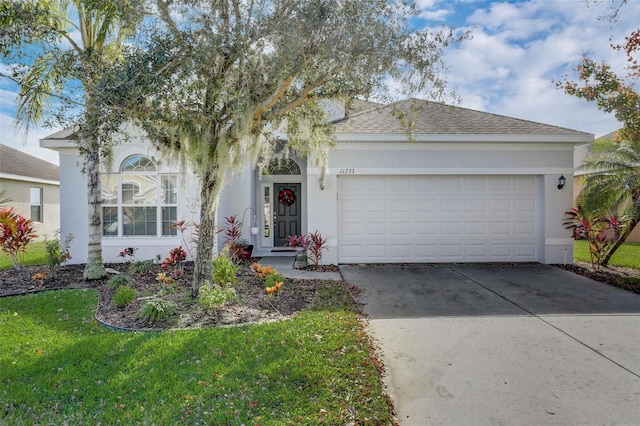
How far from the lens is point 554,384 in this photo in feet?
10.1

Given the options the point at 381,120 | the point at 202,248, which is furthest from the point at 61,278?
the point at 381,120

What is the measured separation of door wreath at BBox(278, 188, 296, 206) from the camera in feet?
35.7

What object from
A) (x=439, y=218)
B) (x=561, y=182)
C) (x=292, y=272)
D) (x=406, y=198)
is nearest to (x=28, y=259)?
(x=292, y=272)

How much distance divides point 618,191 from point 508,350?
23.5ft

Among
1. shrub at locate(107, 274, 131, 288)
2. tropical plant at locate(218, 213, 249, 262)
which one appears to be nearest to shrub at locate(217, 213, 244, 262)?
tropical plant at locate(218, 213, 249, 262)

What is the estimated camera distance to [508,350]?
12.4 feet

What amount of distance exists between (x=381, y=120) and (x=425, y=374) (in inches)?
284

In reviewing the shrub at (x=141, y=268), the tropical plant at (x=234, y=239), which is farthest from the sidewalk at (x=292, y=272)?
the shrub at (x=141, y=268)

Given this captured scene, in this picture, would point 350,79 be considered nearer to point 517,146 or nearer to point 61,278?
point 517,146

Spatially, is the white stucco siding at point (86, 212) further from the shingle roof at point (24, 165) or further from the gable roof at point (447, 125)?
the shingle roof at point (24, 165)

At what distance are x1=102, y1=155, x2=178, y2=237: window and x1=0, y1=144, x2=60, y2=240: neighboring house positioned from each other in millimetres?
8120

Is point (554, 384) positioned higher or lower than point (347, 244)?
A: lower

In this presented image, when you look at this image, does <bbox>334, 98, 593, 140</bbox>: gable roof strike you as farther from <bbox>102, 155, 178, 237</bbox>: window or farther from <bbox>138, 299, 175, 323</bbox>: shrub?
<bbox>138, 299, 175, 323</bbox>: shrub

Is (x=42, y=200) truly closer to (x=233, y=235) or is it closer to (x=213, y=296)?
(x=233, y=235)
